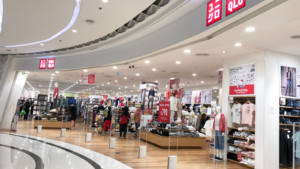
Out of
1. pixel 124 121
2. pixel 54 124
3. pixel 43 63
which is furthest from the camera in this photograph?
pixel 54 124

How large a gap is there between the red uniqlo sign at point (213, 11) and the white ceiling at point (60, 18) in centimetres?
120

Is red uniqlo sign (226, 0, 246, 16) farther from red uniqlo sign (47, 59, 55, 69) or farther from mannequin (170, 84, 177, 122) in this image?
red uniqlo sign (47, 59, 55, 69)

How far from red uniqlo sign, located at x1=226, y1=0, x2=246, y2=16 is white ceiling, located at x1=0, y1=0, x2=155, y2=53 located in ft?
5.19

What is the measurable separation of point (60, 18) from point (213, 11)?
12.8 ft

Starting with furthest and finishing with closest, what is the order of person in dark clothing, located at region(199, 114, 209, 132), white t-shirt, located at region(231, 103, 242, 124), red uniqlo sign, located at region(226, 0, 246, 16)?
person in dark clothing, located at region(199, 114, 209, 132) < white t-shirt, located at region(231, 103, 242, 124) < red uniqlo sign, located at region(226, 0, 246, 16)

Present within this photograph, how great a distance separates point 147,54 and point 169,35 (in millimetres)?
1219

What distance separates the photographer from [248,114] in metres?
6.27

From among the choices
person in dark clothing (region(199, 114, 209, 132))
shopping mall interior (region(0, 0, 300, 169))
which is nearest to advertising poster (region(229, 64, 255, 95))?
shopping mall interior (region(0, 0, 300, 169))

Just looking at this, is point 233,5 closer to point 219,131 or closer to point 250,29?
point 250,29

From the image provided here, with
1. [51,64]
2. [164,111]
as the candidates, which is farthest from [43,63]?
[164,111]

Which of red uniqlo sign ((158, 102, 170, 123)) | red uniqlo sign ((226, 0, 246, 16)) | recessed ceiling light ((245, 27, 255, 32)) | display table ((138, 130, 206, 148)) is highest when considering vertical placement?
red uniqlo sign ((226, 0, 246, 16))

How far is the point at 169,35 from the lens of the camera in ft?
18.1

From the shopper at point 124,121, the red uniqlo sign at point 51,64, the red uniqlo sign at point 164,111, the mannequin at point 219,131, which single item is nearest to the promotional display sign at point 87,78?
the red uniqlo sign at point 51,64

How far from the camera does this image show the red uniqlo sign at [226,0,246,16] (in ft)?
11.2
